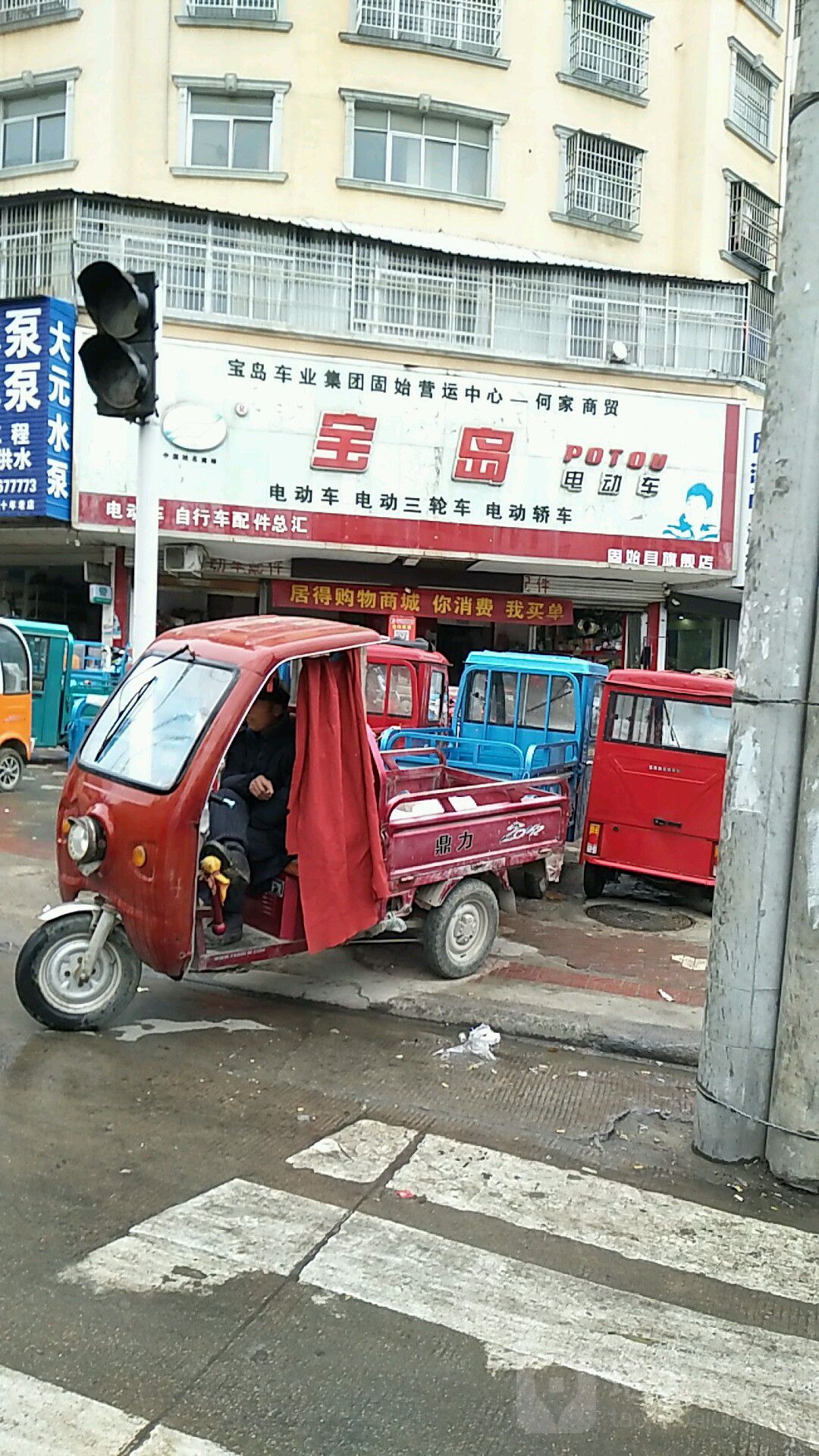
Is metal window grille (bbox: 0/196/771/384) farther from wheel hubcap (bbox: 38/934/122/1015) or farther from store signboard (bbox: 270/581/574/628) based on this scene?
wheel hubcap (bbox: 38/934/122/1015)

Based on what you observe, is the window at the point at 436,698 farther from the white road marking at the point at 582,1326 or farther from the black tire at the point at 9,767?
the white road marking at the point at 582,1326

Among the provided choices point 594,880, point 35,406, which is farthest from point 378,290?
point 594,880

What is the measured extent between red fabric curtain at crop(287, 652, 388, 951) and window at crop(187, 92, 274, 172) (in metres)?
17.2

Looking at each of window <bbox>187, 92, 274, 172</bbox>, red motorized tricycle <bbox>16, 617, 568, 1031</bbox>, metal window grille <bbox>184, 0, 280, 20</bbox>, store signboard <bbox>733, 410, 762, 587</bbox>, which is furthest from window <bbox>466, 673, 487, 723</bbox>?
metal window grille <bbox>184, 0, 280, 20</bbox>

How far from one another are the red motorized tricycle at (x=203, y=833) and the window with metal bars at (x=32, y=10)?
19123 mm

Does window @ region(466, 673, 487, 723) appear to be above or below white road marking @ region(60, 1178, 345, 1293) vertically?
above

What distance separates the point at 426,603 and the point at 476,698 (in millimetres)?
10292

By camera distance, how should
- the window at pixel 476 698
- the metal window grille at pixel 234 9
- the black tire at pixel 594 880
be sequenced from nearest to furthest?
the black tire at pixel 594 880 → the window at pixel 476 698 → the metal window grille at pixel 234 9

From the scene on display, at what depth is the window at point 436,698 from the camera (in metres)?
13.6

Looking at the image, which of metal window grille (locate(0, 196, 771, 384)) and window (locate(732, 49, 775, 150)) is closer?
metal window grille (locate(0, 196, 771, 384))

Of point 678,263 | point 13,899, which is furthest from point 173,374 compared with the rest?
point 13,899

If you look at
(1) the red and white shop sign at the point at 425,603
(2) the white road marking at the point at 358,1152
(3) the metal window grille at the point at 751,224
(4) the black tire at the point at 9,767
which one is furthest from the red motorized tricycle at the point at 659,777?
(3) the metal window grille at the point at 751,224

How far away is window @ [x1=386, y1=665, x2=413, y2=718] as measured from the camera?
44.3 feet

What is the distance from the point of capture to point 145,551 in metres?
6.94
